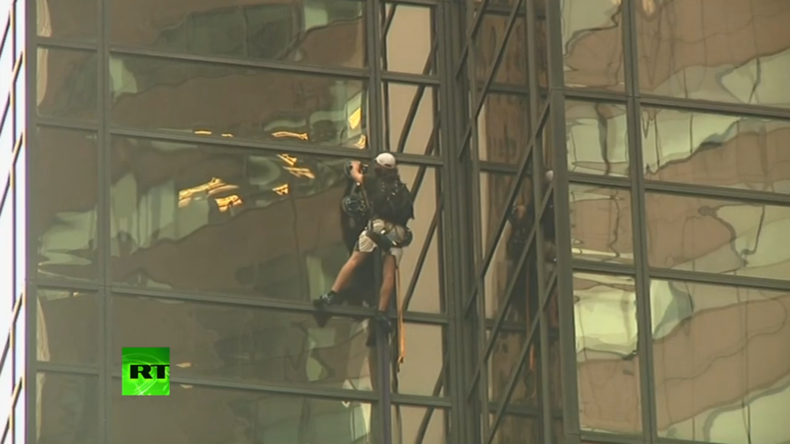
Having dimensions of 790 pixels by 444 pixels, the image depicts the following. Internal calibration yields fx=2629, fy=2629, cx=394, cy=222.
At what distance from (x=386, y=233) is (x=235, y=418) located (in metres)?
3.17

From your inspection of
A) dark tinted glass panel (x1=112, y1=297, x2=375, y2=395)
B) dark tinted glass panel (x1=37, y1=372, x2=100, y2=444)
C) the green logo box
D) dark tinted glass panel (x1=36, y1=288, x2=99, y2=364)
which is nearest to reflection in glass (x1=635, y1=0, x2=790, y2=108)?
dark tinted glass panel (x1=112, y1=297, x2=375, y2=395)

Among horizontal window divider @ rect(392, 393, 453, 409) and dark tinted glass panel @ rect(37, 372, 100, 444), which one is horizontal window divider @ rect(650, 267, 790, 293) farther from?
dark tinted glass panel @ rect(37, 372, 100, 444)

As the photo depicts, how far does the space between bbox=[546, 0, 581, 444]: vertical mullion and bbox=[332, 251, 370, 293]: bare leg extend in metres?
5.45

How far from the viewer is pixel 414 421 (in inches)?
1340

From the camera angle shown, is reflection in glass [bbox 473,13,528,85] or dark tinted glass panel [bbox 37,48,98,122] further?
dark tinted glass panel [bbox 37,48,98,122]

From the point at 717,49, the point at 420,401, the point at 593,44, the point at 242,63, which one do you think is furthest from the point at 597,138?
the point at 242,63

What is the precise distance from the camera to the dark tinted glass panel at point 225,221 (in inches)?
1329

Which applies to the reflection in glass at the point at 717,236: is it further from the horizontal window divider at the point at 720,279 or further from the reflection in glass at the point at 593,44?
the reflection in glass at the point at 593,44

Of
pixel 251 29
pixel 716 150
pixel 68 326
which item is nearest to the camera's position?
pixel 716 150

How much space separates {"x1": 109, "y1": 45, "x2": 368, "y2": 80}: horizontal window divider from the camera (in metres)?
34.4

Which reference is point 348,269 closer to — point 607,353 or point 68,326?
point 68,326

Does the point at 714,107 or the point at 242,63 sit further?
the point at 242,63

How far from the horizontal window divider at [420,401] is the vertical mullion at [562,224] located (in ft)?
17.3

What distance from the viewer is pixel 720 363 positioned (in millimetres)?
29094
